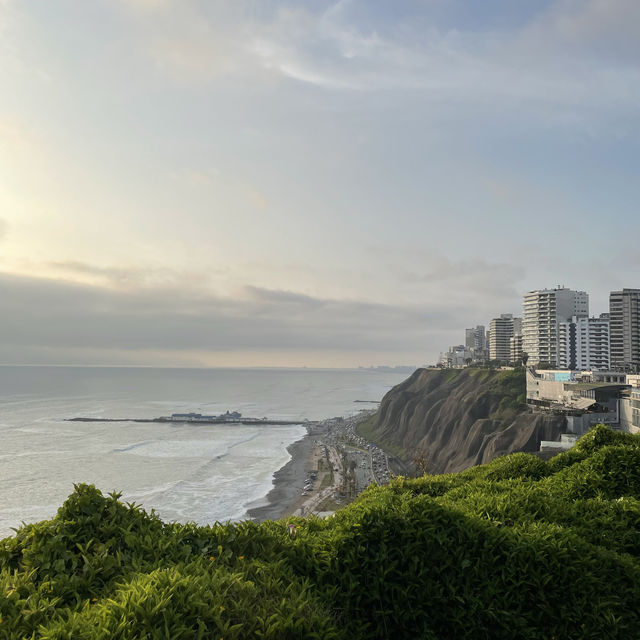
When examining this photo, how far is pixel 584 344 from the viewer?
104 metres

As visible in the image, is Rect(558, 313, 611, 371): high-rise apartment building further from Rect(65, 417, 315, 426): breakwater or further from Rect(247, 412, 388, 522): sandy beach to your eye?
Rect(65, 417, 315, 426): breakwater

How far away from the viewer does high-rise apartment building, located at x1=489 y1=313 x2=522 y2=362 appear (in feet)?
509

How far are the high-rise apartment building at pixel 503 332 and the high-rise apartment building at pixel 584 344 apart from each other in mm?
46954

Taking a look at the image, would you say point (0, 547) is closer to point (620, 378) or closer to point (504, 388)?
point (620, 378)

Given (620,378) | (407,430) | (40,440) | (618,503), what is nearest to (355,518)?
(618,503)

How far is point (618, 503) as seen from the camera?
8.61 metres

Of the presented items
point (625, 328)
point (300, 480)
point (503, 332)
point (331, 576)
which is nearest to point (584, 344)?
point (625, 328)

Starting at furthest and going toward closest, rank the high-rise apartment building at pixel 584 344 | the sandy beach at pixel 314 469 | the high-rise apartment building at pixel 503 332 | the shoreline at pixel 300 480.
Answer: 1. the high-rise apartment building at pixel 503 332
2. the high-rise apartment building at pixel 584 344
3. the sandy beach at pixel 314 469
4. the shoreline at pixel 300 480

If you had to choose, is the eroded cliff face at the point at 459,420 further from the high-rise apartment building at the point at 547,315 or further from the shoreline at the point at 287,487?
the high-rise apartment building at the point at 547,315

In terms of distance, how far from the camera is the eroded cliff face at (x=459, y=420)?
49656 mm

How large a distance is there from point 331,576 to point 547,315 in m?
121

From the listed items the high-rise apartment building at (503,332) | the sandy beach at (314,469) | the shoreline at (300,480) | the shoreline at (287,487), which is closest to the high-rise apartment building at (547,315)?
the high-rise apartment building at (503,332)

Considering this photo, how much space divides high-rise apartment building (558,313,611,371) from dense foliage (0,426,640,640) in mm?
110233

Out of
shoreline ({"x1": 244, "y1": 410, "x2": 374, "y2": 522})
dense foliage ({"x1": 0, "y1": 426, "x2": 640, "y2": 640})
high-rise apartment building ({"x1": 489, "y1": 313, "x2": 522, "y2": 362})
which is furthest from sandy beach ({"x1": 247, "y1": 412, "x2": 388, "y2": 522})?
high-rise apartment building ({"x1": 489, "y1": 313, "x2": 522, "y2": 362})
